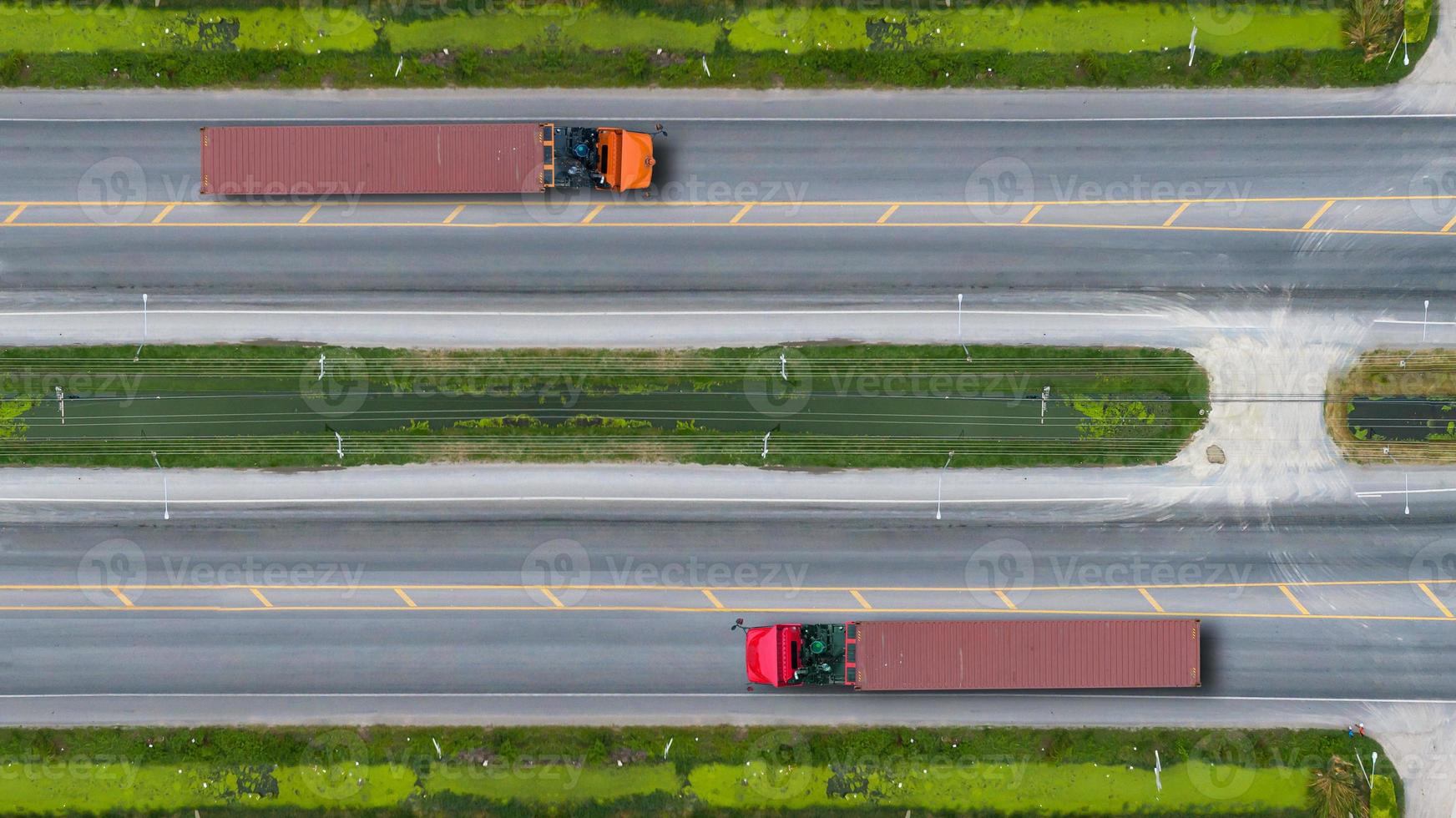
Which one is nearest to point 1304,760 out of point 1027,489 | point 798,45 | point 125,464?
point 1027,489

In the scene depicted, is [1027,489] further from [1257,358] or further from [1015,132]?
[1015,132]

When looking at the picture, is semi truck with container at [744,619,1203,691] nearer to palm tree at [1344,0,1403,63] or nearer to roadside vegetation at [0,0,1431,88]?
roadside vegetation at [0,0,1431,88]

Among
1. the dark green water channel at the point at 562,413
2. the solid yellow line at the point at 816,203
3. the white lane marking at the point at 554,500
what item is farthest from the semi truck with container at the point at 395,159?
the white lane marking at the point at 554,500

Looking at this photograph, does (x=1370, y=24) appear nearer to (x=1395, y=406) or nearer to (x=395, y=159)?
(x=1395, y=406)

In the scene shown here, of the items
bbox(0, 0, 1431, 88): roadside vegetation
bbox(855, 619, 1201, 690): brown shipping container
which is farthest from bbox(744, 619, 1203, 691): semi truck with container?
bbox(0, 0, 1431, 88): roadside vegetation

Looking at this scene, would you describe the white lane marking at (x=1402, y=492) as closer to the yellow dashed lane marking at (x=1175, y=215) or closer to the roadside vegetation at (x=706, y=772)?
the roadside vegetation at (x=706, y=772)

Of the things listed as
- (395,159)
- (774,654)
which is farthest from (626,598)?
(395,159)
